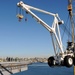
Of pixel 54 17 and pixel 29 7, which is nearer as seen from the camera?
pixel 29 7

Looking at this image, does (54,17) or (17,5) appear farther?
(54,17)

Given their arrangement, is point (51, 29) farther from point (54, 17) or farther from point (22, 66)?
point (22, 66)

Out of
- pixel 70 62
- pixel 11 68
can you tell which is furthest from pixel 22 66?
pixel 70 62

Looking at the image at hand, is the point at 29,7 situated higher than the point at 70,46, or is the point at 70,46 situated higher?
the point at 29,7

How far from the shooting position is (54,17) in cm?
A: 3816

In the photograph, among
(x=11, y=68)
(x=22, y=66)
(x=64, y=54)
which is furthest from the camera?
(x=22, y=66)

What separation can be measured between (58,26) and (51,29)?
2.82 metres

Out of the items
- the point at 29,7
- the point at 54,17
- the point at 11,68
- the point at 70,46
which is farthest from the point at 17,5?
the point at 11,68

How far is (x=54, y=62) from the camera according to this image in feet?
110

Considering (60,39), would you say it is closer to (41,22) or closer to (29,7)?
(41,22)

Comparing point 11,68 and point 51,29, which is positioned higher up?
point 51,29

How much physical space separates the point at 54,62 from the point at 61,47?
3.32 meters

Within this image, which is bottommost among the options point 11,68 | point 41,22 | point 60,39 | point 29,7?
point 11,68

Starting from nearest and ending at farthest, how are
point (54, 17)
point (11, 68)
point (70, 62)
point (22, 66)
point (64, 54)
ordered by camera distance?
point (70, 62) < point (64, 54) < point (54, 17) < point (11, 68) < point (22, 66)
